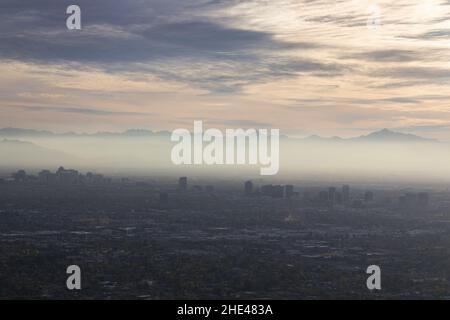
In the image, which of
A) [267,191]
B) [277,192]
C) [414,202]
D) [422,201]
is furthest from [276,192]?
[422,201]

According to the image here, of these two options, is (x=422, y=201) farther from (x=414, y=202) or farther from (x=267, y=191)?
(x=267, y=191)

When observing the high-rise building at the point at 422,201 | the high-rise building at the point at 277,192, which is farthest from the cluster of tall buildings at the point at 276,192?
the high-rise building at the point at 422,201

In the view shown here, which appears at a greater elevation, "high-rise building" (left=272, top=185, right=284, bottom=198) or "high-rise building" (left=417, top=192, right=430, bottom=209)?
"high-rise building" (left=272, top=185, right=284, bottom=198)

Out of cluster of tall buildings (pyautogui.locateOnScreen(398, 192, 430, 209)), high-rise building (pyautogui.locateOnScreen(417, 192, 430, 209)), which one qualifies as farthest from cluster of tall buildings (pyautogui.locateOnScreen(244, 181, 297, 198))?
high-rise building (pyautogui.locateOnScreen(417, 192, 430, 209))

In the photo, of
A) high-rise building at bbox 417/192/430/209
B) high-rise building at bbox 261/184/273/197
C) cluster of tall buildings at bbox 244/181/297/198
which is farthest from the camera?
high-rise building at bbox 261/184/273/197

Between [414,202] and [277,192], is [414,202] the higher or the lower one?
the lower one

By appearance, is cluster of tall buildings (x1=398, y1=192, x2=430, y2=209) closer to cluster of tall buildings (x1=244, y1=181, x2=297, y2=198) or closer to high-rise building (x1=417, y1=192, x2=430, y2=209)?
high-rise building (x1=417, y1=192, x2=430, y2=209)

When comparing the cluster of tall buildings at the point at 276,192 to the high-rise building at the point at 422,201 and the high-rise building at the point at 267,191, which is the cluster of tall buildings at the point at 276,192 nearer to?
the high-rise building at the point at 267,191

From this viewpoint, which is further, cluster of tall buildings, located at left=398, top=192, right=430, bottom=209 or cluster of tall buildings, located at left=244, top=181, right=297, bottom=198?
cluster of tall buildings, located at left=244, top=181, right=297, bottom=198

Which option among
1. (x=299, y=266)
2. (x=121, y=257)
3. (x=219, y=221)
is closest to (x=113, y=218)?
(x=219, y=221)
